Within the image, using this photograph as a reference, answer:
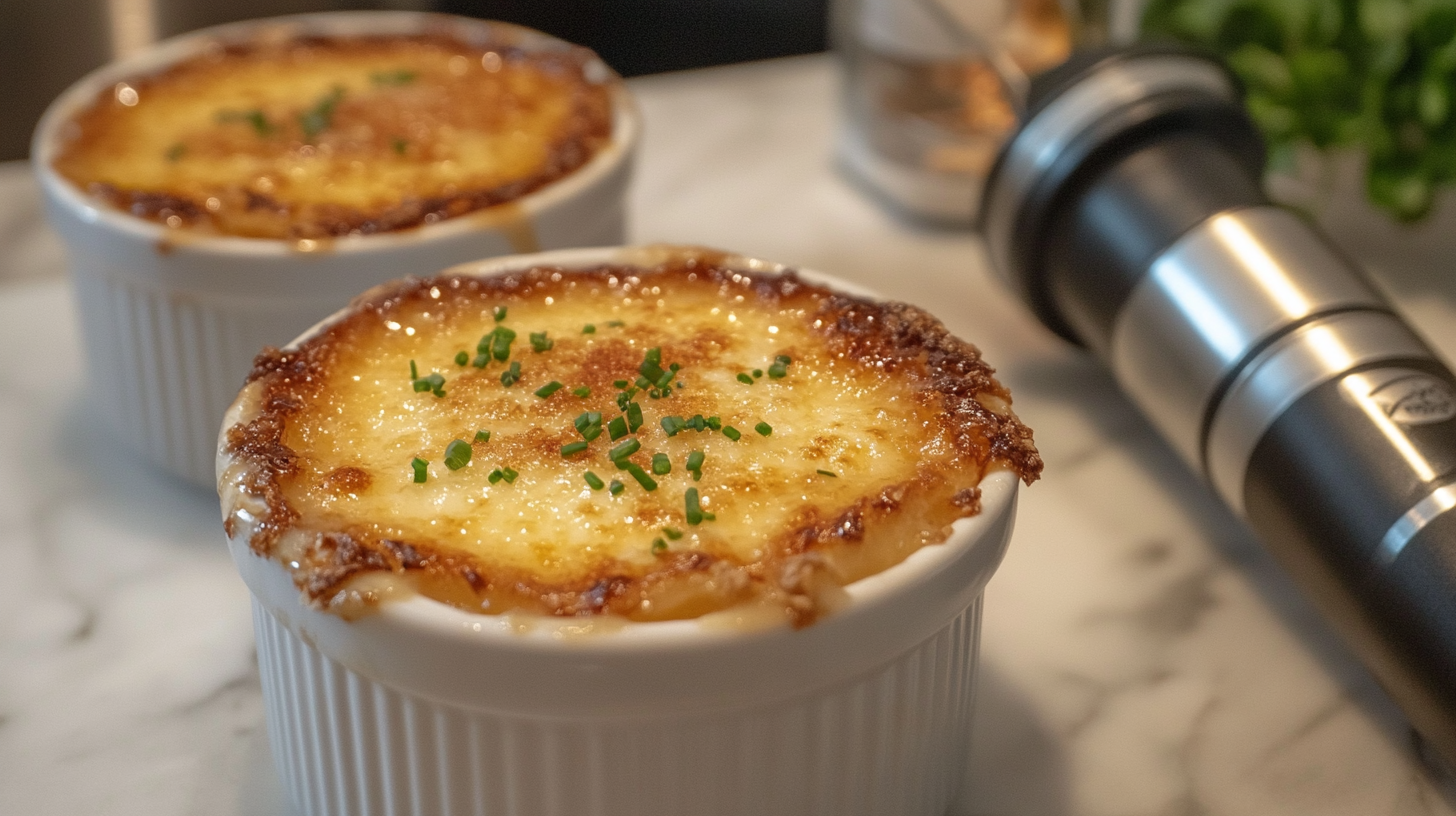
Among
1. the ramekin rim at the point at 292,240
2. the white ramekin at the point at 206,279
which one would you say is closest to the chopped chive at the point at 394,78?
the ramekin rim at the point at 292,240

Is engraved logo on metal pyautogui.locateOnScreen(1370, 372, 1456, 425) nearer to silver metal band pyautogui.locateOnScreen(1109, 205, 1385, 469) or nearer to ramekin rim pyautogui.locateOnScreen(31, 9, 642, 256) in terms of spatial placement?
silver metal band pyautogui.locateOnScreen(1109, 205, 1385, 469)

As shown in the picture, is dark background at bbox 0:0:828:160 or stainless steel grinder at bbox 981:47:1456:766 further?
dark background at bbox 0:0:828:160

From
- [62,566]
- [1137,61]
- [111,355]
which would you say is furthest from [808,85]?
[62,566]

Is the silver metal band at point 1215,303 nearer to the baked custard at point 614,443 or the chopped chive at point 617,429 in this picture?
the baked custard at point 614,443

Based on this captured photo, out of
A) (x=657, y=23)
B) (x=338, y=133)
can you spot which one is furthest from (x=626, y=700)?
(x=657, y=23)

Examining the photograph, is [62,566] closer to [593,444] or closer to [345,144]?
[345,144]

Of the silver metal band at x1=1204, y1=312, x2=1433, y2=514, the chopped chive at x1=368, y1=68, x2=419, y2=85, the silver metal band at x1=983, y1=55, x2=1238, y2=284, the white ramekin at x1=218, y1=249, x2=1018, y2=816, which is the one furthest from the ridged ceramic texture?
the chopped chive at x1=368, y1=68, x2=419, y2=85

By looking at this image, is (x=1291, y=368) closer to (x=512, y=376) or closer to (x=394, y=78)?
(x=512, y=376)
